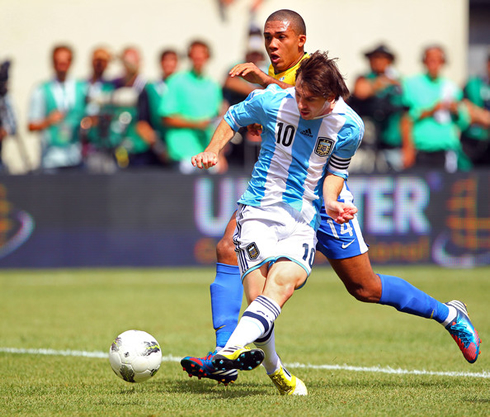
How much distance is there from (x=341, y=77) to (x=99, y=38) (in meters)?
13.7

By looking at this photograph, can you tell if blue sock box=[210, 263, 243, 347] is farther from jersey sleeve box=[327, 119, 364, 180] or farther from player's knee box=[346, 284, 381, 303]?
jersey sleeve box=[327, 119, 364, 180]

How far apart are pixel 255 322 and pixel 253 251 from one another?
48cm

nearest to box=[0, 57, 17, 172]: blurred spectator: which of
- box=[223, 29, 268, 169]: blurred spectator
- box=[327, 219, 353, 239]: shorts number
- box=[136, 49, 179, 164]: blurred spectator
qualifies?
box=[136, 49, 179, 164]: blurred spectator

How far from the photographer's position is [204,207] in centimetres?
1324

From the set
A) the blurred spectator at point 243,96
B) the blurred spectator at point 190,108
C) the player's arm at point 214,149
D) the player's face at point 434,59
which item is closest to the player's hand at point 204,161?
the player's arm at point 214,149

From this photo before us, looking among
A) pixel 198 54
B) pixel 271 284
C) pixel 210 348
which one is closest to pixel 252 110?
pixel 271 284

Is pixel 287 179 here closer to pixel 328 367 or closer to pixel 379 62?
pixel 328 367

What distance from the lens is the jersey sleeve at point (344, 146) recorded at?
16.6 feet

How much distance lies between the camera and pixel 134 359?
5305mm

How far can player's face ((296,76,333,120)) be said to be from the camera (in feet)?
15.8

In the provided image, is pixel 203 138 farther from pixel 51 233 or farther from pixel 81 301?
pixel 81 301

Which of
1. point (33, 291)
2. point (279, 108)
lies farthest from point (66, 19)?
point (279, 108)

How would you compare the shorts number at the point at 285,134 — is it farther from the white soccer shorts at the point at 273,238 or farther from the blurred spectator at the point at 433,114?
the blurred spectator at the point at 433,114

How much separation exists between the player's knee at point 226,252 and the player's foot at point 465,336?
1.50m
